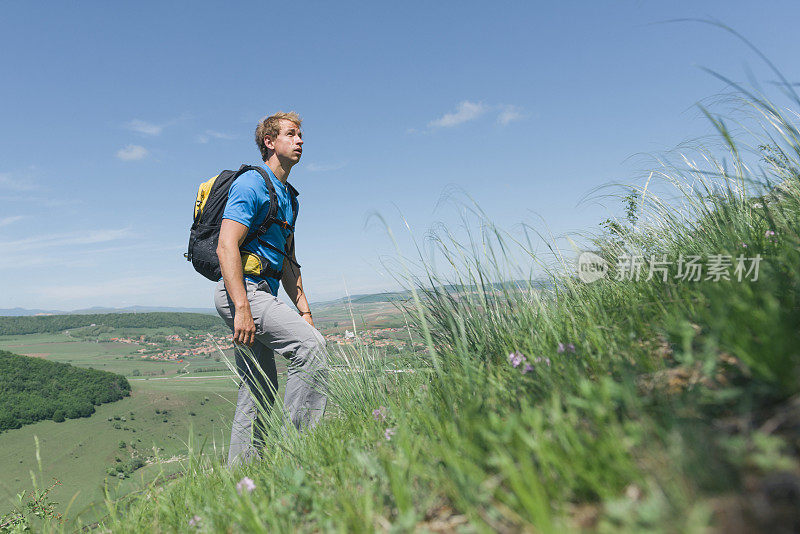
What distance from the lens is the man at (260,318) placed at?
125 inches

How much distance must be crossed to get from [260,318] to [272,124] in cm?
192

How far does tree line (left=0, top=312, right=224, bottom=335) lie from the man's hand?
16306 centimetres

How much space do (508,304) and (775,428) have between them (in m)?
1.61

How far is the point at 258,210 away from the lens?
3.51 metres

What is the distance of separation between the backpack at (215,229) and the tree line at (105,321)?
162570 mm

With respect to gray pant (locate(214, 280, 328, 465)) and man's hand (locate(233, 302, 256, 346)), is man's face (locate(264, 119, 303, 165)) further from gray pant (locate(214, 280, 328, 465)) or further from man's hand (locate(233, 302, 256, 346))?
man's hand (locate(233, 302, 256, 346))

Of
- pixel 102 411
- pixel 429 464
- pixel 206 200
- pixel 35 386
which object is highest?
pixel 206 200

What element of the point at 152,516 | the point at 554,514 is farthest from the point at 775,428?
the point at 152,516

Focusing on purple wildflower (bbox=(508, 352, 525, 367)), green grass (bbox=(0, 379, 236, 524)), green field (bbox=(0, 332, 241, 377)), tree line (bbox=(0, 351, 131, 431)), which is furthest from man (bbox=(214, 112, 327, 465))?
green field (bbox=(0, 332, 241, 377))

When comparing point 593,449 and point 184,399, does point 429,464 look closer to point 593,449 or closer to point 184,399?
point 593,449

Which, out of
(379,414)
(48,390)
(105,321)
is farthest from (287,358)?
(105,321)

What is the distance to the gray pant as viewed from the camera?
315cm

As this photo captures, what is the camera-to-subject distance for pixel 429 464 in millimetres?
1317

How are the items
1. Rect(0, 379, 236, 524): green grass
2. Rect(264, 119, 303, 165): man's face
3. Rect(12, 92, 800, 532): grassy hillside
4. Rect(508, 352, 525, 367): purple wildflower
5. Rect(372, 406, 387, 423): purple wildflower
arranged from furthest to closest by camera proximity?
Rect(0, 379, 236, 524): green grass → Rect(264, 119, 303, 165): man's face → Rect(372, 406, 387, 423): purple wildflower → Rect(508, 352, 525, 367): purple wildflower → Rect(12, 92, 800, 532): grassy hillside
